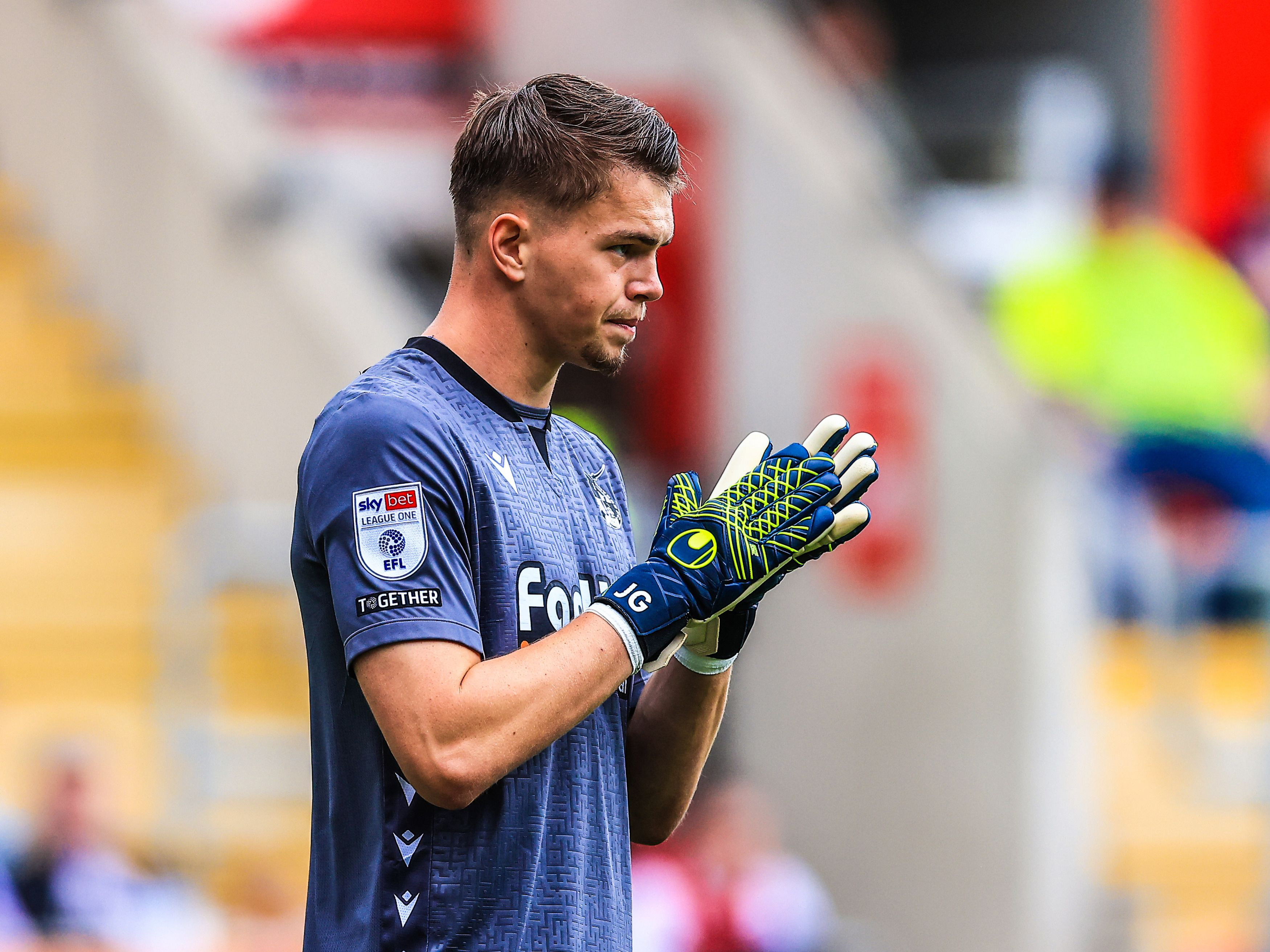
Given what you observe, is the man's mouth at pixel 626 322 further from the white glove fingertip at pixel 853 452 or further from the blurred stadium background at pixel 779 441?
the blurred stadium background at pixel 779 441

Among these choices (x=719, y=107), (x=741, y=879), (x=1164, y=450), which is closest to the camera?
(x=741, y=879)

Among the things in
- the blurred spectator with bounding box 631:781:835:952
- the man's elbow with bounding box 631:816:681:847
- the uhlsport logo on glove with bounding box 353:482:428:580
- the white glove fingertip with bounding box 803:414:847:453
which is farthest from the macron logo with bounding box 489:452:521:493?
the blurred spectator with bounding box 631:781:835:952

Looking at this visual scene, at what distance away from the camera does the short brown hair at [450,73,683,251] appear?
213cm

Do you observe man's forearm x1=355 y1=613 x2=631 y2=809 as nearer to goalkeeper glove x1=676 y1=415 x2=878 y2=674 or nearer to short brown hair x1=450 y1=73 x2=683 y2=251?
goalkeeper glove x1=676 y1=415 x2=878 y2=674

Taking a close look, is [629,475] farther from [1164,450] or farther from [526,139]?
[526,139]

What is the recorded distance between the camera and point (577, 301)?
2172 mm

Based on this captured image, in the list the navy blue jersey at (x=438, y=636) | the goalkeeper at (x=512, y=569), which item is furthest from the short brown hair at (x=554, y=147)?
the navy blue jersey at (x=438, y=636)

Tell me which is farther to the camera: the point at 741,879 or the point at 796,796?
the point at 796,796

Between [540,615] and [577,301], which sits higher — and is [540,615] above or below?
below

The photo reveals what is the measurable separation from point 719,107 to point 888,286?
4.34 ft

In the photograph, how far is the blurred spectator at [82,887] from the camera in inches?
223

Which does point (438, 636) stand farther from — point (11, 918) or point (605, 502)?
point (11, 918)

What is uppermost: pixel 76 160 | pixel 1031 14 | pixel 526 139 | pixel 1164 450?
pixel 1031 14

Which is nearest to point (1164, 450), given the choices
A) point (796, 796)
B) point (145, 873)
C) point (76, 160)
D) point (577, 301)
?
point (796, 796)
